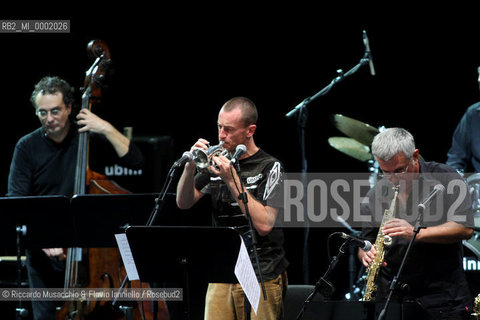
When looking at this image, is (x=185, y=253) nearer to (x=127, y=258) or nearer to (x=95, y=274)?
(x=127, y=258)

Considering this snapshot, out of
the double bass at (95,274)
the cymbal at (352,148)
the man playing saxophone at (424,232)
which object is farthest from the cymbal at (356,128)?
the double bass at (95,274)

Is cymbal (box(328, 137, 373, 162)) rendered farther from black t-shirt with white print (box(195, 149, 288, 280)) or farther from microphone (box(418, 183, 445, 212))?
microphone (box(418, 183, 445, 212))

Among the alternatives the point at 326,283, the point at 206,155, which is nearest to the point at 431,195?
the point at 326,283

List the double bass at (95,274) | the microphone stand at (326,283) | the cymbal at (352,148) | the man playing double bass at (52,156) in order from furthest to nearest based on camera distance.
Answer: the cymbal at (352,148) → the man playing double bass at (52,156) → the double bass at (95,274) → the microphone stand at (326,283)

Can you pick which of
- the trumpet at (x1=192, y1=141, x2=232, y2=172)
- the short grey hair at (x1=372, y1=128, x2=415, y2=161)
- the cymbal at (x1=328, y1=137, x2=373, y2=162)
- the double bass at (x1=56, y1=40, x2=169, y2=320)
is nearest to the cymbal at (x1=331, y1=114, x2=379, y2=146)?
the cymbal at (x1=328, y1=137, x2=373, y2=162)

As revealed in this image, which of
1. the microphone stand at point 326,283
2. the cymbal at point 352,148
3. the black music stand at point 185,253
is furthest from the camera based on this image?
the cymbal at point 352,148

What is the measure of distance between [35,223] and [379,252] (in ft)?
6.95

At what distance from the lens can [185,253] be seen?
11.3 ft

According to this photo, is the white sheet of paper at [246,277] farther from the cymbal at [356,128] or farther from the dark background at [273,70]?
the dark background at [273,70]

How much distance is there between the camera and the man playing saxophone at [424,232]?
361 centimetres

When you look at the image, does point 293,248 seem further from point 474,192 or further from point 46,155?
point 46,155

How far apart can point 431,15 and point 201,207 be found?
3003 millimetres

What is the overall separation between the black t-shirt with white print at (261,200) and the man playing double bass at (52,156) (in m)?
1.25

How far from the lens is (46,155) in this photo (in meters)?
5.04
